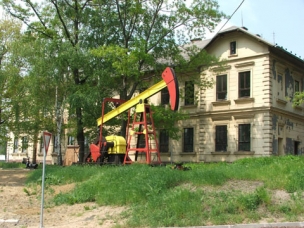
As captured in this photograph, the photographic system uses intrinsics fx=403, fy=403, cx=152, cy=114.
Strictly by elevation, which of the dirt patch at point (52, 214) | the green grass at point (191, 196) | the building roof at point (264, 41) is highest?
the building roof at point (264, 41)

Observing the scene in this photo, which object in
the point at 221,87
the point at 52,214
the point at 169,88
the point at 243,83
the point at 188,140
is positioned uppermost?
the point at 243,83

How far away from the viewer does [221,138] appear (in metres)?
32.2

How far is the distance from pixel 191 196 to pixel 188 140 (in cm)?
2440

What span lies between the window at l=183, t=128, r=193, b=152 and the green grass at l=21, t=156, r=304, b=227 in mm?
20245

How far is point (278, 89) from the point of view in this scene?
3130 cm

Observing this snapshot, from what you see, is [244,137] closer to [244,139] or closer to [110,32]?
[244,139]

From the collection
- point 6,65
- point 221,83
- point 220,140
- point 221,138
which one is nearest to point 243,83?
Answer: point 221,83

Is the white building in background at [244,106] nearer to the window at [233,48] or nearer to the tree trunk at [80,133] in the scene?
the window at [233,48]

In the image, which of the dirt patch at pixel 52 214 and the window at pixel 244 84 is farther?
the window at pixel 244 84

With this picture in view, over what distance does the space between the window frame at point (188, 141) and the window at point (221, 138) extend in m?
2.70

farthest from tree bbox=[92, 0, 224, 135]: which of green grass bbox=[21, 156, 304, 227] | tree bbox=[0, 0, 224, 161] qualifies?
green grass bbox=[21, 156, 304, 227]

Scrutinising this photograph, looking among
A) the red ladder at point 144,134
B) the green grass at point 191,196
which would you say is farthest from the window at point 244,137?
the green grass at point 191,196

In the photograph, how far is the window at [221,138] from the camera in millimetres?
32062

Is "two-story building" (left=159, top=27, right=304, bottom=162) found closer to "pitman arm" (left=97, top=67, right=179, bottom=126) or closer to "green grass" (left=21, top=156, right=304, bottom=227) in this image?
"pitman arm" (left=97, top=67, right=179, bottom=126)
